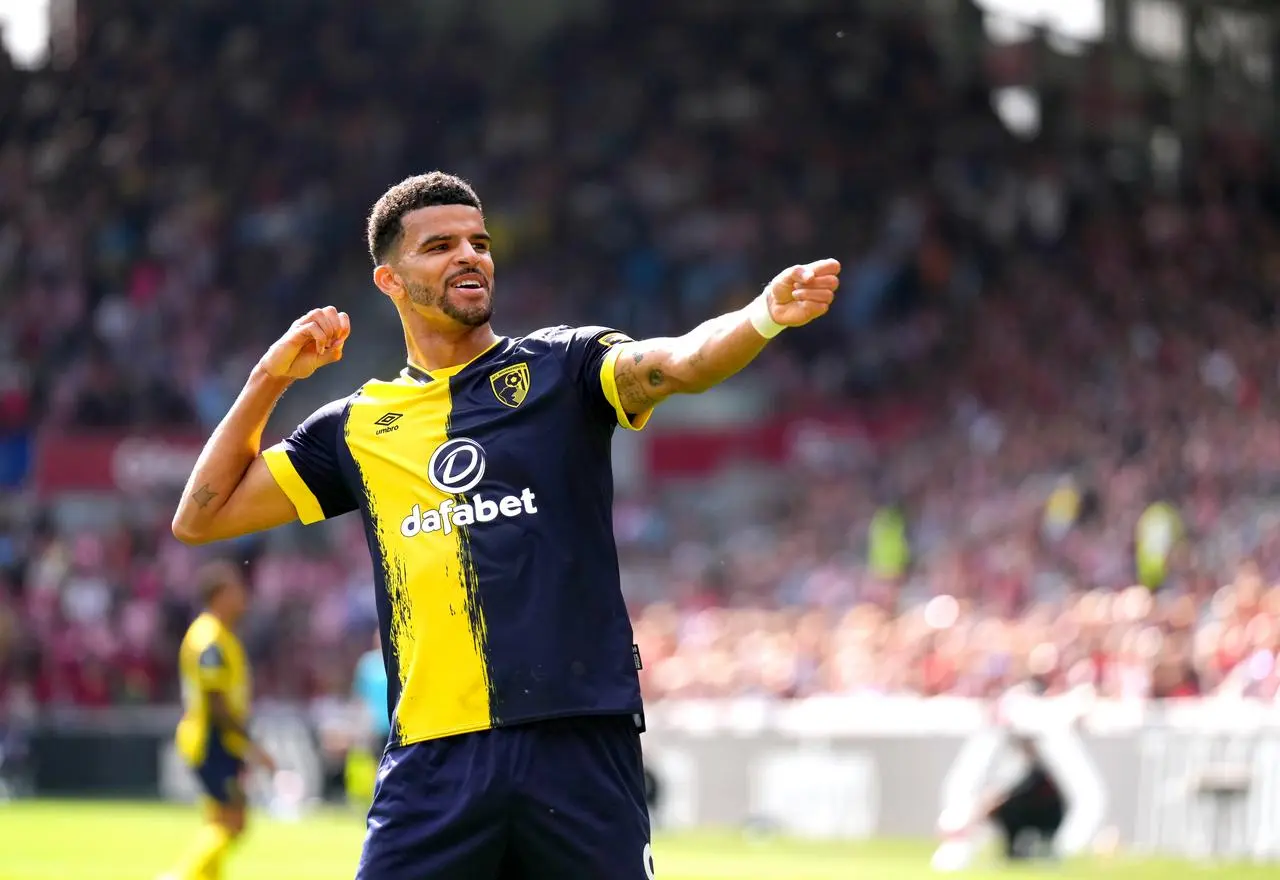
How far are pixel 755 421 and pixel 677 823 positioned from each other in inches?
316

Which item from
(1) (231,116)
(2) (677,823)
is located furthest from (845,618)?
(1) (231,116)

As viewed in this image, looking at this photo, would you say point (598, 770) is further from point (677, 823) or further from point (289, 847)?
point (677, 823)

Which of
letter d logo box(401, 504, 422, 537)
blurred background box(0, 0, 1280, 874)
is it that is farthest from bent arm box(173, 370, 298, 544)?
blurred background box(0, 0, 1280, 874)

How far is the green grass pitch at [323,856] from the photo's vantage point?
557 inches

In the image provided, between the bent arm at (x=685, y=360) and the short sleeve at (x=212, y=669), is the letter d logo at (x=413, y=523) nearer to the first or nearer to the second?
the bent arm at (x=685, y=360)

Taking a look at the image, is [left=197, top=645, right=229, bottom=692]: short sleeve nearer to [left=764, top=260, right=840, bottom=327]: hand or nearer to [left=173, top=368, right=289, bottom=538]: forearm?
[left=173, top=368, right=289, bottom=538]: forearm

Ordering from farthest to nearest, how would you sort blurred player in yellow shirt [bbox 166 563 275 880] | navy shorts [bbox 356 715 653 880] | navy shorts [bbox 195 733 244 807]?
blurred player in yellow shirt [bbox 166 563 275 880] → navy shorts [bbox 195 733 244 807] → navy shorts [bbox 356 715 653 880]

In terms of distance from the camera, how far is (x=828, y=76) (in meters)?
31.3

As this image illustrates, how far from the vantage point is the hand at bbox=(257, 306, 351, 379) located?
5492 millimetres

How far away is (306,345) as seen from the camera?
555 centimetres

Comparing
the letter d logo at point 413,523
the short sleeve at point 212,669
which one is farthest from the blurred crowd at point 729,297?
the letter d logo at point 413,523

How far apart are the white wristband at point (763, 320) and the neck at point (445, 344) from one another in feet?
2.83

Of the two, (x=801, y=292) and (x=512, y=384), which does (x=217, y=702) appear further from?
(x=801, y=292)

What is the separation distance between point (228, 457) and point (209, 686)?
843 cm
